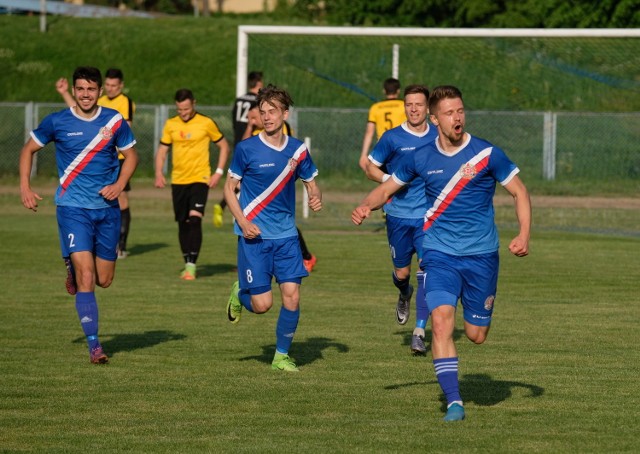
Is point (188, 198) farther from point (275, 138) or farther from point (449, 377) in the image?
point (449, 377)

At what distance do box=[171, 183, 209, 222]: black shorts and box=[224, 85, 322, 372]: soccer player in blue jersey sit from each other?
648cm

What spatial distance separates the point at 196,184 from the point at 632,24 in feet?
77.4

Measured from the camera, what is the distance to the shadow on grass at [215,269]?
1689 cm

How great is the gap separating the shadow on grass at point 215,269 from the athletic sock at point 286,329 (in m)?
6.83

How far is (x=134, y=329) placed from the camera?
476 inches

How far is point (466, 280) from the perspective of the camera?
8.13 m

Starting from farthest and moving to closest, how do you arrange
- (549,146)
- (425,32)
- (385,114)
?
(549,146) < (425,32) < (385,114)

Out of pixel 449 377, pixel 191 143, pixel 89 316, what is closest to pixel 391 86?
pixel 191 143

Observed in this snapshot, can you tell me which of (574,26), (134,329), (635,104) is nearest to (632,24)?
(574,26)

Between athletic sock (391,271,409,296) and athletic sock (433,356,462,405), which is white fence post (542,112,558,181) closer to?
athletic sock (391,271,409,296)

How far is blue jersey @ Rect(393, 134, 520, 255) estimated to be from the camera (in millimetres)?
8023

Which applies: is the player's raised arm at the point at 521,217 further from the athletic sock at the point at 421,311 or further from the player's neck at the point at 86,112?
the player's neck at the point at 86,112

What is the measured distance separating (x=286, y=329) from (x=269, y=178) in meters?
1.16

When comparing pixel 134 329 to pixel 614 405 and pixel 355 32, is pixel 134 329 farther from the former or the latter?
pixel 355 32
